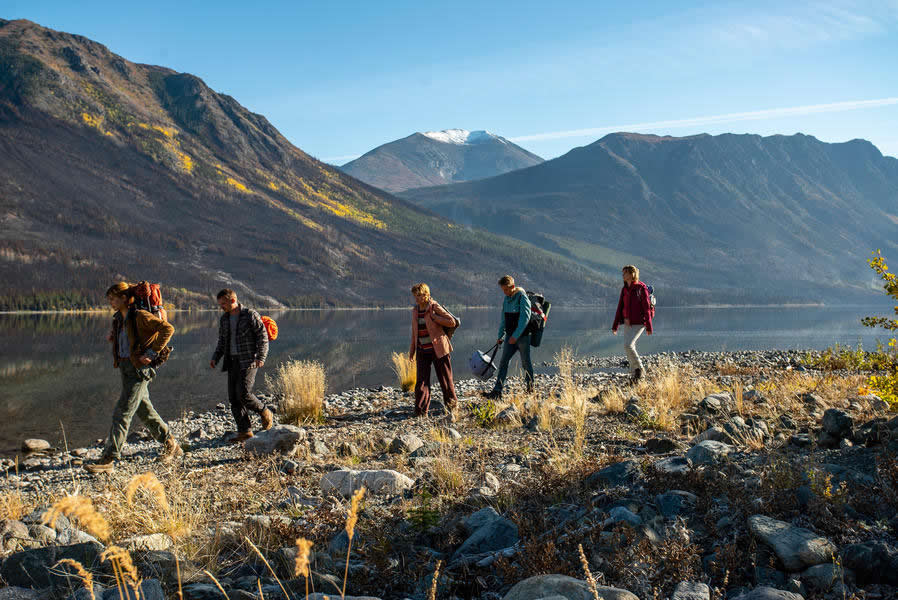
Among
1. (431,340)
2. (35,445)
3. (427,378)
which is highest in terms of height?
(431,340)

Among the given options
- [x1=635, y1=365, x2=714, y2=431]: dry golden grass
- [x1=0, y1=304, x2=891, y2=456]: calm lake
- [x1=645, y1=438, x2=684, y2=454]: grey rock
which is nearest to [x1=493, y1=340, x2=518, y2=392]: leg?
[x1=635, y1=365, x2=714, y2=431]: dry golden grass

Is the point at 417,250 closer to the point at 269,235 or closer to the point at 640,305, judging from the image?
the point at 269,235

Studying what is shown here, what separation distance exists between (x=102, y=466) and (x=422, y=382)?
166 inches

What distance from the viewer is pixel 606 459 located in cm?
498

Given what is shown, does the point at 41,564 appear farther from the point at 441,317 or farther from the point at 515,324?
the point at 515,324

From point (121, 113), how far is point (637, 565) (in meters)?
228

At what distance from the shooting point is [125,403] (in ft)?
23.6

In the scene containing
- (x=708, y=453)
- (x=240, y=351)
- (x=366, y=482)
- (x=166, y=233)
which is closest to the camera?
(x=708, y=453)

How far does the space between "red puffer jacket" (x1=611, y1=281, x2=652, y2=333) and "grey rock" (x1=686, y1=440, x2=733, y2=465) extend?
5350mm

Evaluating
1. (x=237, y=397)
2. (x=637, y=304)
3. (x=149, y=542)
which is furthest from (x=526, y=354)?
(x=149, y=542)

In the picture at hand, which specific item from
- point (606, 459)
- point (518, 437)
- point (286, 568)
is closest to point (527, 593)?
point (286, 568)

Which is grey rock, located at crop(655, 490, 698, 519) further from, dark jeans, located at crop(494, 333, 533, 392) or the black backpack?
the black backpack

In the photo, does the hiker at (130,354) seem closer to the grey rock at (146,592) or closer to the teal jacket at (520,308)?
the grey rock at (146,592)

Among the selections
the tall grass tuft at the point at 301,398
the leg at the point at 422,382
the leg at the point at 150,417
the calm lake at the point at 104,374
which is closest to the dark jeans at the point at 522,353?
the leg at the point at 422,382
